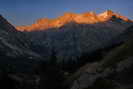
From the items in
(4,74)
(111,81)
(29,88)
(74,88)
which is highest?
(111,81)

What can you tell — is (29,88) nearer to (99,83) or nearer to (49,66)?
(49,66)

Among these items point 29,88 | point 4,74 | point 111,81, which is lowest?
point 29,88

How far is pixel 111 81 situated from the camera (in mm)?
56625

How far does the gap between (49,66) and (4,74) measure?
65.4 feet

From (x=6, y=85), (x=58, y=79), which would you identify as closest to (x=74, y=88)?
(x=58, y=79)

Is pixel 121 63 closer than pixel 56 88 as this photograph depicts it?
Yes

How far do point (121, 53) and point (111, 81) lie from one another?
59.5 feet

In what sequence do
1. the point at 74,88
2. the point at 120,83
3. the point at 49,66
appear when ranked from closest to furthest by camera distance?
1. the point at 120,83
2. the point at 74,88
3. the point at 49,66

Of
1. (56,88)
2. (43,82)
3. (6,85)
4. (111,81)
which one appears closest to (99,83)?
(111,81)

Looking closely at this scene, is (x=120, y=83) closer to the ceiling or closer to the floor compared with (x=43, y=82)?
closer to the ceiling

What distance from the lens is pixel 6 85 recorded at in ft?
311

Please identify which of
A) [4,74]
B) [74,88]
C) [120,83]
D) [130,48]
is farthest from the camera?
[4,74]

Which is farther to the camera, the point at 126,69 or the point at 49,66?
the point at 49,66

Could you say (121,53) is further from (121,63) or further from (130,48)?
(121,63)
